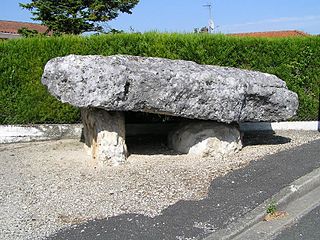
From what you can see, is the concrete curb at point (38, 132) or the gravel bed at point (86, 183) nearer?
the gravel bed at point (86, 183)

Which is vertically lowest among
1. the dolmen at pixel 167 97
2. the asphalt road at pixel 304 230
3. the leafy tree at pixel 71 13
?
the asphalt road at pixel 304 230

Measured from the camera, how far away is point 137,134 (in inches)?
388

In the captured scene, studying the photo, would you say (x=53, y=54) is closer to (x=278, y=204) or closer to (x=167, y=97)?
(x=167, y=97)

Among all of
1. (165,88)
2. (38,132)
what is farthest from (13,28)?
(165,88)

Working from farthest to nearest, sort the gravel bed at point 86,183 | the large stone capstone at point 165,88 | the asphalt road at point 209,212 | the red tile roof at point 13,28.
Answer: the red tile roof at point 13,28 < the large stone capstone at point 165,88 < the gravel bed at point 86,183 < the asphalt road at point 209,212

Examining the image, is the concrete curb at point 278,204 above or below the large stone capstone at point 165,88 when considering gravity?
below

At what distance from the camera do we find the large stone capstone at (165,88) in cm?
629

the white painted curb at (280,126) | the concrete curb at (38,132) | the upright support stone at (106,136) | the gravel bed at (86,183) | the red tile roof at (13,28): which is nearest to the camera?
the gravel bed at (86,183)

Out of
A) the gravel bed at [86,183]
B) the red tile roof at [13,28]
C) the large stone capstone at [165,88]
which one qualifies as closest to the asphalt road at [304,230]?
the gravel bed at [86,183]

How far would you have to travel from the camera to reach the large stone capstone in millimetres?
6293

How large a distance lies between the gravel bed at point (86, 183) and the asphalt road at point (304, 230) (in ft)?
3.96

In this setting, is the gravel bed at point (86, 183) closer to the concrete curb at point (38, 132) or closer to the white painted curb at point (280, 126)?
the concrete curb at point (38, 132)

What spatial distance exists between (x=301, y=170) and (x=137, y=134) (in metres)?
4.16

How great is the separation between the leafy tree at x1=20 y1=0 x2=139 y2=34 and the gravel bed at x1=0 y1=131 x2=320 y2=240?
10.2 metres
